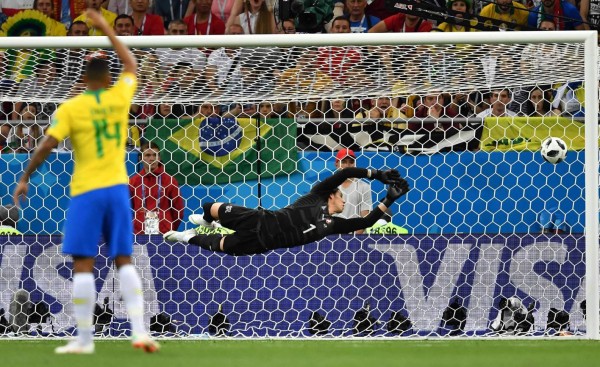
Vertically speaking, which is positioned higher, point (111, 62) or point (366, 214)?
point (111, 62)

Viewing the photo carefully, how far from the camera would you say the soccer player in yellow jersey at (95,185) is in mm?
6855

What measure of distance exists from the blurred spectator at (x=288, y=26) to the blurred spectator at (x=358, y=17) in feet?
2.63

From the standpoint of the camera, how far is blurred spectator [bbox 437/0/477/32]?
44.2 feet

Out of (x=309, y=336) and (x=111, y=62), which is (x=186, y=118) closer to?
(x=111, y=62)

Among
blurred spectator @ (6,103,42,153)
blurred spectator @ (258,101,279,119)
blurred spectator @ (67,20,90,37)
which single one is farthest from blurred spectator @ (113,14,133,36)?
blurred spectator @ (258,101,279,119)

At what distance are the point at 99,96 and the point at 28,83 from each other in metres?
3.57

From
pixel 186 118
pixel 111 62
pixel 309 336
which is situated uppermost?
pixel 111 62

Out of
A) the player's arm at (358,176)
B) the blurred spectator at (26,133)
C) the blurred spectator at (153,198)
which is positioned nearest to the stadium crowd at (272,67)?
the blurred spectator at (26,133)

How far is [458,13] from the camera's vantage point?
527 inches

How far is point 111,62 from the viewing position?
1016cm

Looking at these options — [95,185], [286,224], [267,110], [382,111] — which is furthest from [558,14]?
[95,185]

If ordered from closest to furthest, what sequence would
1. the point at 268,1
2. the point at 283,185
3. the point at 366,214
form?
the point at 366,214, the point at 283,185, the point at 268,1

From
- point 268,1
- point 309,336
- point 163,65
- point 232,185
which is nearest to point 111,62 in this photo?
point 163,65

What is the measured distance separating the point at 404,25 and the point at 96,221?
7668mm
